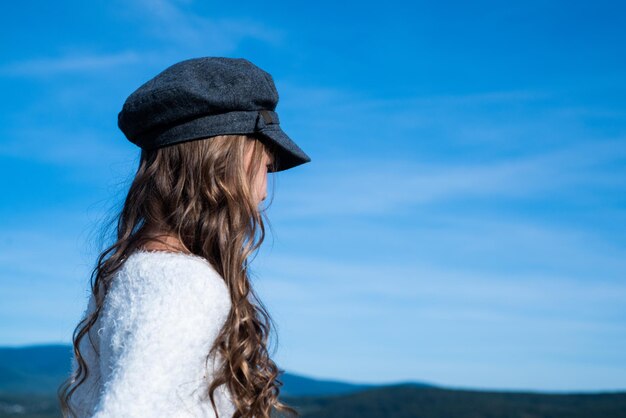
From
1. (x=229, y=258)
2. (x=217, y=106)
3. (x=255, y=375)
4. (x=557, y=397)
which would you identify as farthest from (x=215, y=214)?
(x=557, y=397)

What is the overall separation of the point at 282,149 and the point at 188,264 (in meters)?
0.67

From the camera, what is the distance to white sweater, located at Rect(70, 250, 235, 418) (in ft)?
7.30

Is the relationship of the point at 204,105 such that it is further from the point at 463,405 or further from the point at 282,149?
the point at 463,405

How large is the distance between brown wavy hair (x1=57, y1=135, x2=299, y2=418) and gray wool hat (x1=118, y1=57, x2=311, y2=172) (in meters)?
0.04

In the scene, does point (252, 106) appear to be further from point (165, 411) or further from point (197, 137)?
point (165, 411)

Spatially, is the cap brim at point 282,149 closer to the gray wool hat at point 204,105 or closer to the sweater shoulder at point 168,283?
the gray wool hat at point 204,105

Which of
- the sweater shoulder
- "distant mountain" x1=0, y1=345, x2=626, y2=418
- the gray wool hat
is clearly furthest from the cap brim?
"distant mountain" x1=0, y1=345, x2=626, y2=418

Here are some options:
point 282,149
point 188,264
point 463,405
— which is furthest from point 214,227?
point 463,405

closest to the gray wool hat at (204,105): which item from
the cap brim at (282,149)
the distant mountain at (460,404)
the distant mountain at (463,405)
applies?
the cap brim at (282,149)

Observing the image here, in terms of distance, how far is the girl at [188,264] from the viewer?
2.28m

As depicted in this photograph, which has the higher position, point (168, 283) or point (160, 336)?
point (168, 283)

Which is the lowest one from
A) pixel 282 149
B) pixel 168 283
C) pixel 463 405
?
pixel 168 283

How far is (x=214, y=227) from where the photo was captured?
8.80 ft

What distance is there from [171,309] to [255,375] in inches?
19.5
